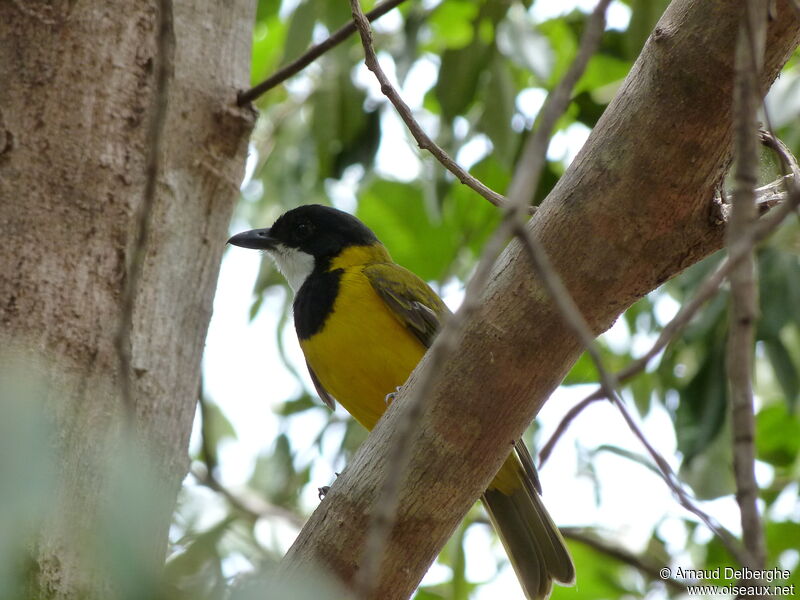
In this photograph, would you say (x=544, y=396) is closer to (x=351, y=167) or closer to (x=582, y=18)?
(x=351, y=167)

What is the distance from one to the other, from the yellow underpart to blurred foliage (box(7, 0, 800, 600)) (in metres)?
0.53

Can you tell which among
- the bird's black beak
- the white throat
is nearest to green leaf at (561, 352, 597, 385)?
the white throat

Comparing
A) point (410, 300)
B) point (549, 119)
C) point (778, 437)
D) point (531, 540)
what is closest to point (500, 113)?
point (410, 300)

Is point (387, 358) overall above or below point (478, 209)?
below

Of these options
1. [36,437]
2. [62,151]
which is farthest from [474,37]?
[36,437]

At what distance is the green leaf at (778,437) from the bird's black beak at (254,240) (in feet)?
8.48

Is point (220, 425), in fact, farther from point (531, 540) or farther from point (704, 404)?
point (704, 404)

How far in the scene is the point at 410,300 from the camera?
4227 mm

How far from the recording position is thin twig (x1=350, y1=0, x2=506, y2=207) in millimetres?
2746

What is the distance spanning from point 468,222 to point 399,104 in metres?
2.96

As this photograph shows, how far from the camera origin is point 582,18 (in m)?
4.92

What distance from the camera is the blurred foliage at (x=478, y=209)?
3920mm

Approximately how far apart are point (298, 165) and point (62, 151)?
286 centimetres

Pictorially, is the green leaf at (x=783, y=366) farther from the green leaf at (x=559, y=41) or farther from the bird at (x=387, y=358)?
the green leaf at (x=559, y=41)
